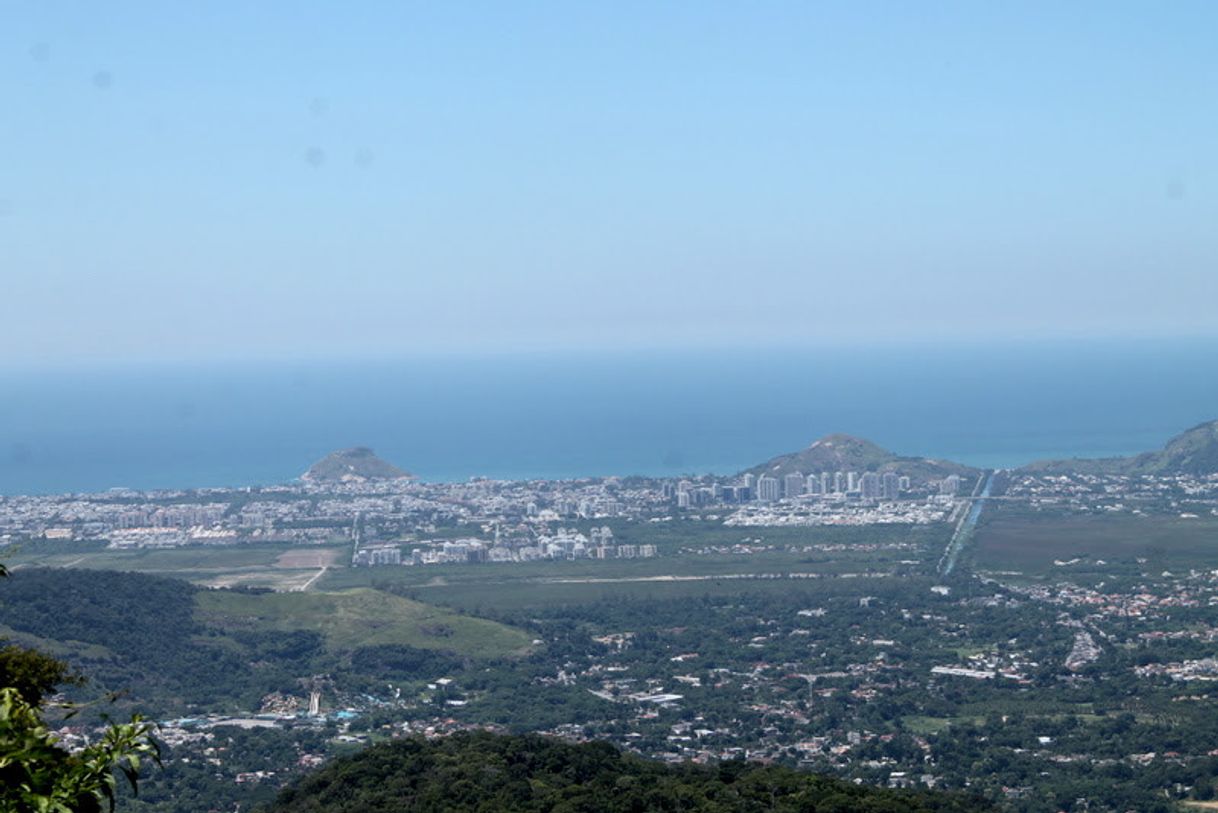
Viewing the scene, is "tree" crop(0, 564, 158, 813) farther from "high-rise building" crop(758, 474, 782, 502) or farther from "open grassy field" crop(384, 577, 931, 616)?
"high-rise building" crop(758, 474, 782, 502)

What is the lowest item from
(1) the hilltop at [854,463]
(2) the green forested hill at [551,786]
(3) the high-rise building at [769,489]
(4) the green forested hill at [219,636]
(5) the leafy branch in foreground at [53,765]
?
(4) the green forested hill at [219,636]

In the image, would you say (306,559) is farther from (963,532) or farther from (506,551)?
(963,532)

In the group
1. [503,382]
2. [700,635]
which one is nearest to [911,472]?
[700,635]

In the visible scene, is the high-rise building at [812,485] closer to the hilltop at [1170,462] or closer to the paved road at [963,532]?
the paved road at [963,532]

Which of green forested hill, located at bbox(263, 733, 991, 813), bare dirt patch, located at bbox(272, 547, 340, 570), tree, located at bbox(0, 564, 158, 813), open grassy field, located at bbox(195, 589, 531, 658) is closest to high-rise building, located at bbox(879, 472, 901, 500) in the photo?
bare dirt patch, located at bbox(272, 547, 340, 570)

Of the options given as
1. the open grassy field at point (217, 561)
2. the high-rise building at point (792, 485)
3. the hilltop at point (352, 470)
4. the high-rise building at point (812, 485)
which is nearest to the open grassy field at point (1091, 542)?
the high-rise building at point (812, 485)

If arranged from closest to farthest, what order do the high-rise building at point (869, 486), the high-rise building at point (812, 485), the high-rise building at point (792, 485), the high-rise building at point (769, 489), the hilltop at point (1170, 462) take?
the high-rise building at point (869, 486) < the high-rise building at point (769, 489) < the hilltop at point (1170, 462) < the high-rise building at point (792, 485) < the high-rise building at point (812, 485)
